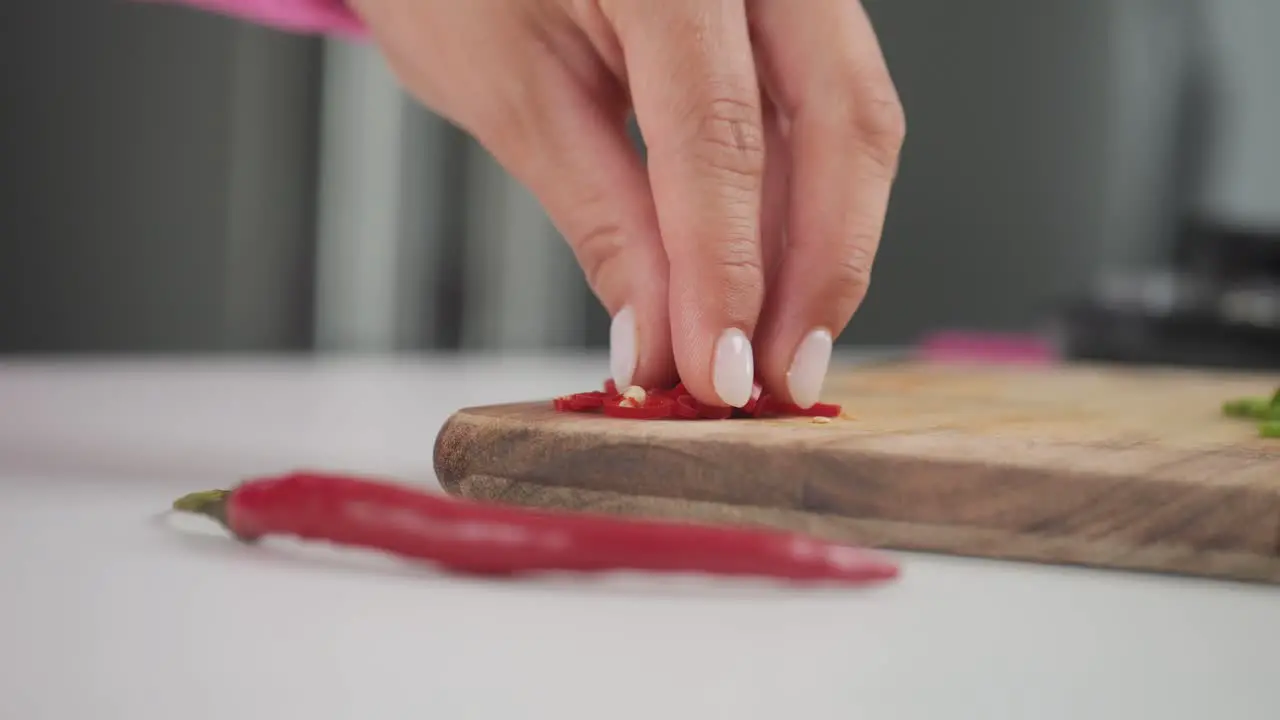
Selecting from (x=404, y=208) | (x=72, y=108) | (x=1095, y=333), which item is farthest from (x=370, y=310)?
(x=1095, y=333)

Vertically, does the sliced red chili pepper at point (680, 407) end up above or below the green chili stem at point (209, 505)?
above

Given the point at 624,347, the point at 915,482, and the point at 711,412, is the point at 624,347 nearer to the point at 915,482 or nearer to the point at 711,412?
the point at 711,412

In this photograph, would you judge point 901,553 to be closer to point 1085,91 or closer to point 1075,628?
point 1075,628

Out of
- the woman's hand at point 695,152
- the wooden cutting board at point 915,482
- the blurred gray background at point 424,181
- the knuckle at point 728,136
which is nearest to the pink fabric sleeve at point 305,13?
the woman's hand at point 695,152

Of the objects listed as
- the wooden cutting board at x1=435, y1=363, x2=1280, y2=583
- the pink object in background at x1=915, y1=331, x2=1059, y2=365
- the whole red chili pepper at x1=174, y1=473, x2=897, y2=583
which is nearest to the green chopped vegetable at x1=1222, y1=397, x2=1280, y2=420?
the wooden cutting board at x1=435, y1=363, x2=1280, y2=583

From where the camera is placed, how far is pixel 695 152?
3.19 feet

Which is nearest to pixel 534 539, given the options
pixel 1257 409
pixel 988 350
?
pixel 1257 409

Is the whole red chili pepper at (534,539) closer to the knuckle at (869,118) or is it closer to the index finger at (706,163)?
the index finger at (706,163)

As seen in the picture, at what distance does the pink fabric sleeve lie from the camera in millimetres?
1503

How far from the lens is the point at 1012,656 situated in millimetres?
569

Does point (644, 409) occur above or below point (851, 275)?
below

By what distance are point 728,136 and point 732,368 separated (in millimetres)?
171

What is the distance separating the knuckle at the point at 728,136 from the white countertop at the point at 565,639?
1.11 feet

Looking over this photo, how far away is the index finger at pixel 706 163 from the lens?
3.18ft
